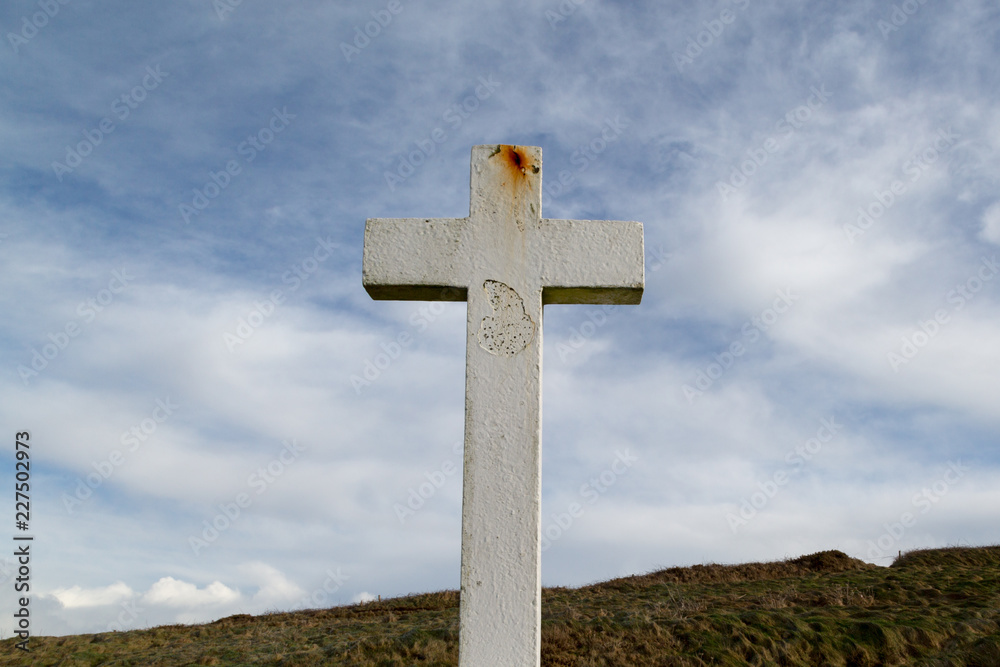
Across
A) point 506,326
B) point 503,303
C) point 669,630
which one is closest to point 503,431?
point 506,326

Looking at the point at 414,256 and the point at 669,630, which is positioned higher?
the point at 414,256

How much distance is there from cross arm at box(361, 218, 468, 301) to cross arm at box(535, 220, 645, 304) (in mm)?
495

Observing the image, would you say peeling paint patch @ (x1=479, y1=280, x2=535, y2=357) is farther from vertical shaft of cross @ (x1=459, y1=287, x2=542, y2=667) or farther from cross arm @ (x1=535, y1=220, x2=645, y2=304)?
cross arm @ (x1=535, y1=220, x2=645, y2=304)

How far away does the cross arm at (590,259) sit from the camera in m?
3.94

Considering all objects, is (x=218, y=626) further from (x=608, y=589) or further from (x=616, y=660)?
(x=616, y=660)

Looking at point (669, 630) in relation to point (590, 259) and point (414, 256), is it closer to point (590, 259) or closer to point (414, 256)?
point (590, 259)

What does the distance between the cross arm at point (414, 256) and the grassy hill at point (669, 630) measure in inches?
195

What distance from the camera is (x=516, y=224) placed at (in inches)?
157

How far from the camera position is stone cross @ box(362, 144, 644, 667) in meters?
3.52

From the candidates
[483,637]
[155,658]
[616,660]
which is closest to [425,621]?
[155,658]

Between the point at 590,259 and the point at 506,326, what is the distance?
2.14ft

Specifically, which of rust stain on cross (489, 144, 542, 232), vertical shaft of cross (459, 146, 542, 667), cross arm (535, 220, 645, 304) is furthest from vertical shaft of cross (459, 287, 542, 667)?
rust stain on cross (489, 144, 542, 232)

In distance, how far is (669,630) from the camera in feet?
27.0

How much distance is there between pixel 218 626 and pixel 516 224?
1453 cm
